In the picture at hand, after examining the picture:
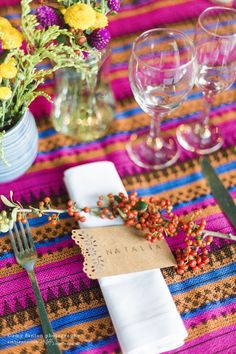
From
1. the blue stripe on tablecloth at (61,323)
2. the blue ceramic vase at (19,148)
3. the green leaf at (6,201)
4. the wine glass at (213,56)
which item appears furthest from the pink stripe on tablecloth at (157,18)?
the blue stripe on tablecloth at (61,323)

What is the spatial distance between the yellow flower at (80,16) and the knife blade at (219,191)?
298 millimetres

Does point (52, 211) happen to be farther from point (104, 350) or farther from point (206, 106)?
point (206, 106)

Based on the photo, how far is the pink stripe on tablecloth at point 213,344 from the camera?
58 cm

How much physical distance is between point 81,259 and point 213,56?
36 cm

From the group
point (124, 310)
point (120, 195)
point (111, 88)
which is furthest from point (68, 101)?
point (124, 310)

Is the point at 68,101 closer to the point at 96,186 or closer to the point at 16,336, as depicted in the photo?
the point at 96,186

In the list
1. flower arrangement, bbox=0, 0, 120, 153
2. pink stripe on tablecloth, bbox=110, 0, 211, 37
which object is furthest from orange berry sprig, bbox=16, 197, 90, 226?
pink stripe on tablecloth, bbox=110, 0, 211, 37

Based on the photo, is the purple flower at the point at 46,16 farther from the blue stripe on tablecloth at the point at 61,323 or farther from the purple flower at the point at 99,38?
the blue stripe on tablecloth at the point at 61,323

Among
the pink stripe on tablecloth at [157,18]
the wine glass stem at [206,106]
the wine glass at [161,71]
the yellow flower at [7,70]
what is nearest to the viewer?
the yellow flower at [7,70]

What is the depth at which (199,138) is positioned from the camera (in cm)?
79

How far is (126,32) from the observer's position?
0.92 meters

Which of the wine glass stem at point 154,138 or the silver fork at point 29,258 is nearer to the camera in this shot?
the silver fork at point 29,258

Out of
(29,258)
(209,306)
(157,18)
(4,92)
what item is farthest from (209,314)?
(157,18)

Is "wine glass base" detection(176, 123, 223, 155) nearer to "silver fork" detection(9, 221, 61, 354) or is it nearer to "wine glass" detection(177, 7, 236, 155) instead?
"wine glass" detection(177, 7, 236, 155)
